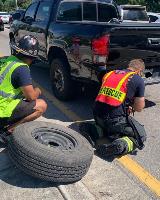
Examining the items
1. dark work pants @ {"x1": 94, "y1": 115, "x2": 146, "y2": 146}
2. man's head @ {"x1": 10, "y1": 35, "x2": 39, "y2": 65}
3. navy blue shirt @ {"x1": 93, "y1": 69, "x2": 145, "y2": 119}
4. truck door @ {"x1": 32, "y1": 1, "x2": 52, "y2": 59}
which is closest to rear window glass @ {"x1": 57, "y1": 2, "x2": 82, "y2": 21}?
truck door @ {"x1": 32, "y1": 1, "x2": 52, "y2": 59}

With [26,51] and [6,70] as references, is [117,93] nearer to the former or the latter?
[26,51]

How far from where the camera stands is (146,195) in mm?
3752

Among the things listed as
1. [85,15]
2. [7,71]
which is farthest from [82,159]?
[85,15]

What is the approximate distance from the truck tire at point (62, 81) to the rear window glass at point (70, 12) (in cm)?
104

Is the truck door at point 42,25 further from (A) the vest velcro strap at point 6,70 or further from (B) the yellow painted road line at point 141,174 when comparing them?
(B) the yellow painted road line at point 141,174

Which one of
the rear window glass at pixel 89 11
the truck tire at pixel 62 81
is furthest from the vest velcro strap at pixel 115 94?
the rear window glass at pixel 89 11

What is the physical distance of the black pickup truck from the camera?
5.37m

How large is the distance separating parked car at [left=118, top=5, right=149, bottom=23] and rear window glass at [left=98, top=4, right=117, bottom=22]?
3497 mm

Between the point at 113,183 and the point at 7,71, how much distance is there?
1.84 m

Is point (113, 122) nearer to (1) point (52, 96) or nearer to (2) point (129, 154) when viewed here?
(2) point (129, 154)

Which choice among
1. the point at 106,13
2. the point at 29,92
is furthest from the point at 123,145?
the point at 106,13

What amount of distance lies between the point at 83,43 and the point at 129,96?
136cm

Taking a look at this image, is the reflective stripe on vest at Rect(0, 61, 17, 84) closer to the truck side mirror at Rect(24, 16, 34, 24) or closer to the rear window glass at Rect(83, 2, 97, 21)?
the rear window glass at Rect(83, 2, 97, 21)

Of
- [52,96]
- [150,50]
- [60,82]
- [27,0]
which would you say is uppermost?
[150,50]
